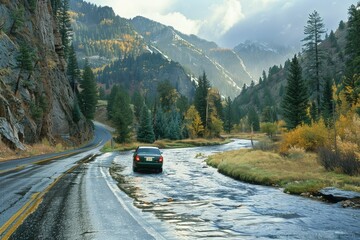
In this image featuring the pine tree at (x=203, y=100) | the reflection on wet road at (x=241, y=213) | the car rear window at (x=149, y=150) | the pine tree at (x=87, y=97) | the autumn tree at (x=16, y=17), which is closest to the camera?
the reflection on wet road at (x=241, y=213)

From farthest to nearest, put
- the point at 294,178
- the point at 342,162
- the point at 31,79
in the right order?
the point at 31,79
the point at 342,162
the point at 294,178

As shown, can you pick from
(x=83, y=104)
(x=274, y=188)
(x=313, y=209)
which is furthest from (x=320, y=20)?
(x=83, y=104)

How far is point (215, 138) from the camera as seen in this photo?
91562 millimetres

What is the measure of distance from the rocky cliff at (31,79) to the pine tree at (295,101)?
34.4m

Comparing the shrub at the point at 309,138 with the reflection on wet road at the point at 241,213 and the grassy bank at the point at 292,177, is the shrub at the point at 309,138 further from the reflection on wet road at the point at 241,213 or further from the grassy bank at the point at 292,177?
the reflection on wet road at the point at 241,213

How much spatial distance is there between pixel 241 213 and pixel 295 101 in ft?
137

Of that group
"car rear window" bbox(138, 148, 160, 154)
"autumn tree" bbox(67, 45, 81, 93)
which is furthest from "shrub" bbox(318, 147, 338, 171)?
"autumn tree" bbox(67, 45, 81, 93)

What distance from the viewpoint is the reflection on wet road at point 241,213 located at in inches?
318

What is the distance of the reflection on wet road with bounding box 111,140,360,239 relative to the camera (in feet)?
26.5

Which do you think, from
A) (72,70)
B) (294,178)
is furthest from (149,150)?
(72,70)

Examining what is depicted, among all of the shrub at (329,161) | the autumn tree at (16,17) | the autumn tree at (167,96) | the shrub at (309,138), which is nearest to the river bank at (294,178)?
the shrub at (329,161)

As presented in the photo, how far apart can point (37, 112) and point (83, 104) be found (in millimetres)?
49134

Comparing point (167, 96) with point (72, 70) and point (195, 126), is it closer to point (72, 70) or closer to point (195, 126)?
point (195, 126)

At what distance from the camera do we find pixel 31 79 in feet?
175
